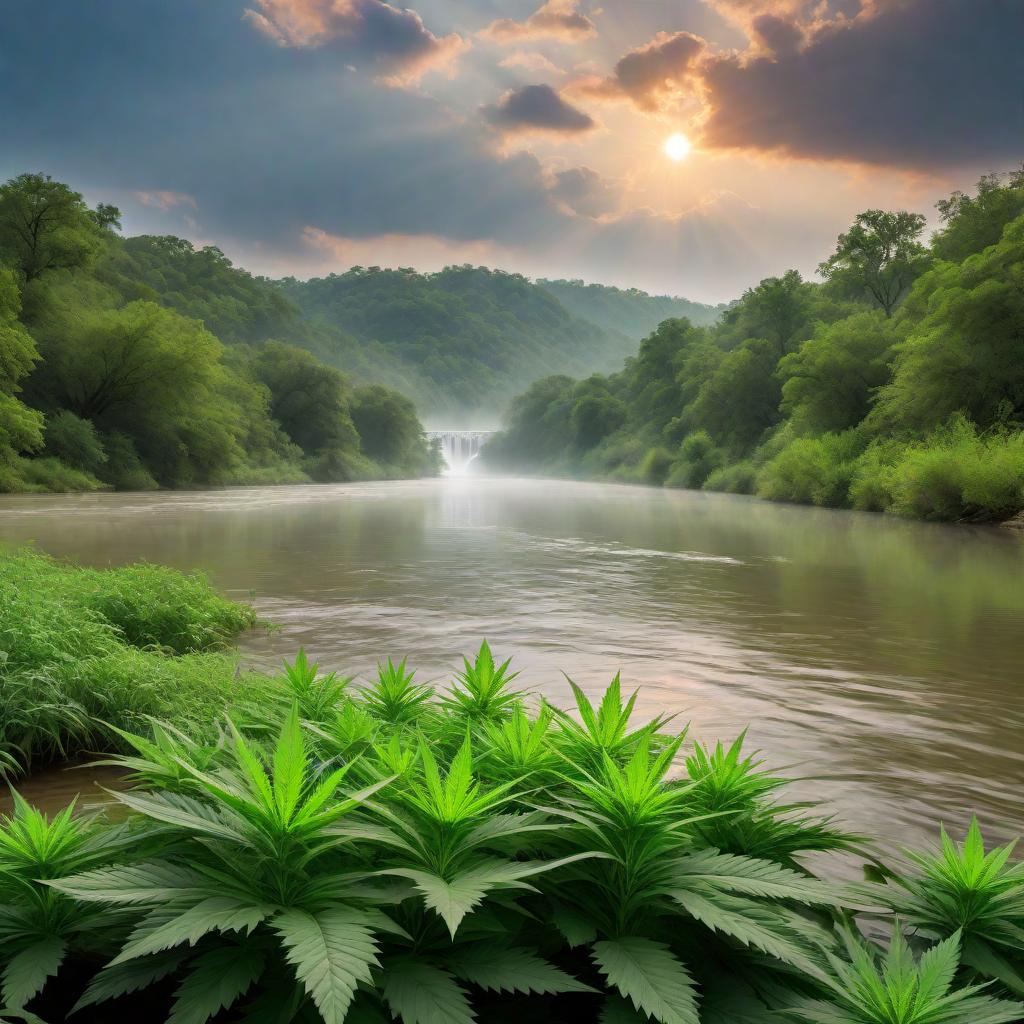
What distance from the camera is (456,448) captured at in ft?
383

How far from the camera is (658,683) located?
272 inches

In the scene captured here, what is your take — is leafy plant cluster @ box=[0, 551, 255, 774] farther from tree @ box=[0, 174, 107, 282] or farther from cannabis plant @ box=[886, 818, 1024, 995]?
tree @ box=[0, 174, 107, 282]

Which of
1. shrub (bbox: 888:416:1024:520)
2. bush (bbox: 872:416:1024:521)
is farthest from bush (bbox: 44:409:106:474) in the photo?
shrub (bbox: 888:416:1024:520)

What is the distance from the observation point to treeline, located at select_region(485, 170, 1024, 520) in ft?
92.9

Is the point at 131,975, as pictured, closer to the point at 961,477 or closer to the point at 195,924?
the point at 195,924

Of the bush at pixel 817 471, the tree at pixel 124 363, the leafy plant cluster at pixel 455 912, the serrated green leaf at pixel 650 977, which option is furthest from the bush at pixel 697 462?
the serrated green leaf at pixel 650 977

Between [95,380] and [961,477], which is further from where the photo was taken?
[95,380]

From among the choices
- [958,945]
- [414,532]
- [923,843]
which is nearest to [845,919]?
[958,945]

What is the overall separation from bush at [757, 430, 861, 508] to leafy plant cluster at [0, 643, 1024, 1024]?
35.3 metres

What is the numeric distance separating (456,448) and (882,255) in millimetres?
67329

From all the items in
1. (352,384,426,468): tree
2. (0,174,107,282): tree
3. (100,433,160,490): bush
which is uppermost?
(0,174,107,282): tree

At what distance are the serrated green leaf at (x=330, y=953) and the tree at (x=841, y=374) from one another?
1741 inches

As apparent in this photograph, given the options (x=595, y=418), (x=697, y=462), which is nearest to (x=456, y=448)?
(x=595, y=418)

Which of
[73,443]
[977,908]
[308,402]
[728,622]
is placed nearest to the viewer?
[977,908]
